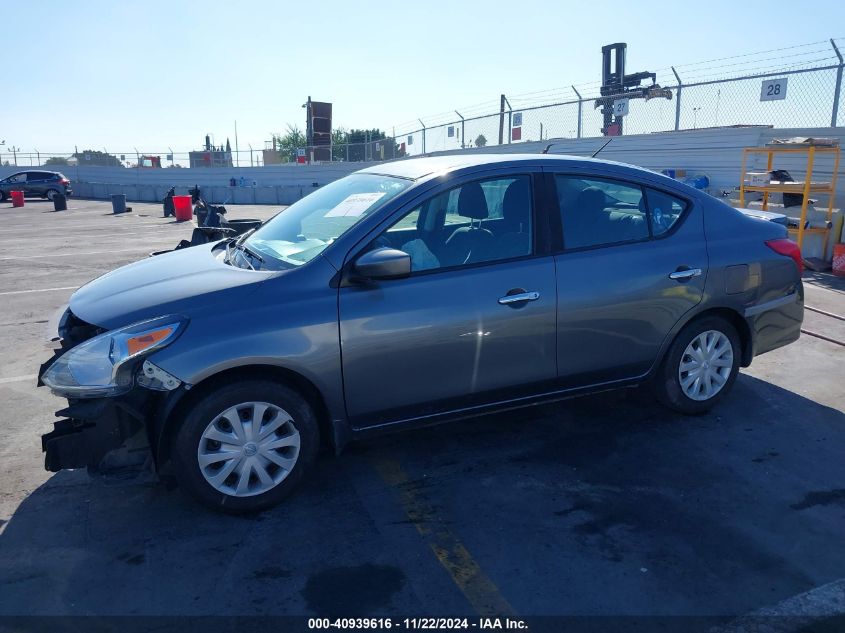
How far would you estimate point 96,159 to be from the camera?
46.0m

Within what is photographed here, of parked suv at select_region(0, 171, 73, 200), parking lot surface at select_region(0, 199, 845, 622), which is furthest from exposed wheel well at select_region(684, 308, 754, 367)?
parked suv at select_region(0, 171, 73, 200)

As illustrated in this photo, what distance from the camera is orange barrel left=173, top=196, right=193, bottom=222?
71.0ft

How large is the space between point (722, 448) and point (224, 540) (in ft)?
9.84

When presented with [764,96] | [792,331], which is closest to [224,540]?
[792,331]

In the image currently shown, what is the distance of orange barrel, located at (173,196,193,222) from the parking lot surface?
17.5 m

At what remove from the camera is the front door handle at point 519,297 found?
391 cm

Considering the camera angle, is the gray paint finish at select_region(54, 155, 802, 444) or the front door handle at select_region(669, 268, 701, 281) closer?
the gray paint finish at select_region(54, 155, 802, 444)

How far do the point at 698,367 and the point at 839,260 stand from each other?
627cm

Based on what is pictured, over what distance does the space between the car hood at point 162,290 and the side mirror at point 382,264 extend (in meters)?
0.51

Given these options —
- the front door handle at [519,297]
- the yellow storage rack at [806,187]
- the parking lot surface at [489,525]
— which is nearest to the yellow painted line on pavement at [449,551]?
the parking lot surface at [489,525]

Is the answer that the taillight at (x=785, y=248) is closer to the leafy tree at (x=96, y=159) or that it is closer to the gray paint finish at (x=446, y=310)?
the gray paint finish at (x=446, y=310)

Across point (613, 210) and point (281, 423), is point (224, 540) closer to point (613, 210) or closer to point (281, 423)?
point (281, 423)

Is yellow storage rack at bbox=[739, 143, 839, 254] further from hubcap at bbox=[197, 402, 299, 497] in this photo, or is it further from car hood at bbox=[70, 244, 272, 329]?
hubcap at bbox=[197, 402, 299, 497]

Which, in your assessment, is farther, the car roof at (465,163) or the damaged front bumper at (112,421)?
the car roof at (465,163)
